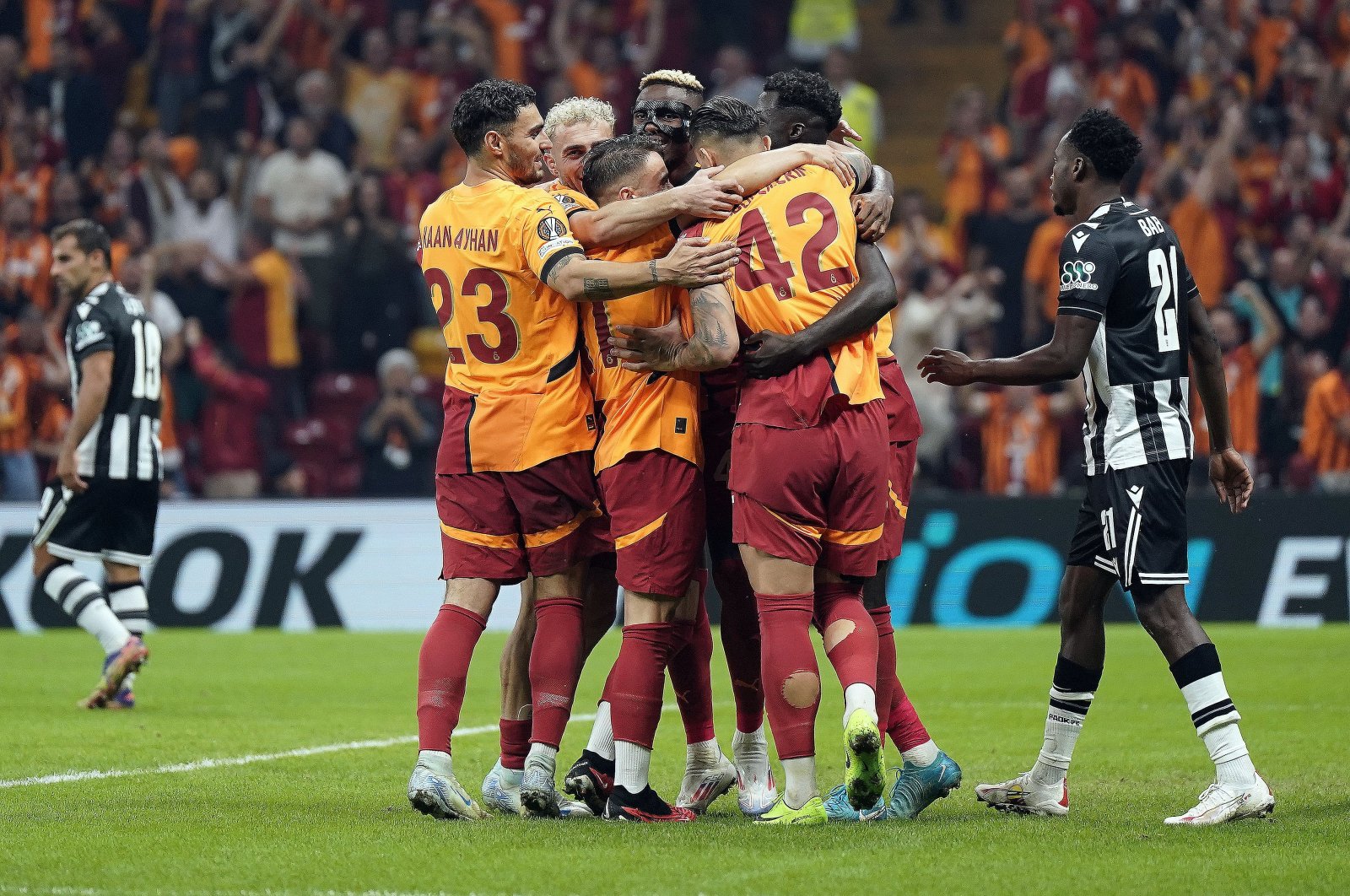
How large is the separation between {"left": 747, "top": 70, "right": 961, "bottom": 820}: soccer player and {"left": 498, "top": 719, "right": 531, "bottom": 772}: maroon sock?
42.9 inches

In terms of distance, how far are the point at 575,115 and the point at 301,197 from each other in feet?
39.5

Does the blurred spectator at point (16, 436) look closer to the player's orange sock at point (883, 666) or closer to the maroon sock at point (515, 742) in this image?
the maroon sock at point (515, 742)

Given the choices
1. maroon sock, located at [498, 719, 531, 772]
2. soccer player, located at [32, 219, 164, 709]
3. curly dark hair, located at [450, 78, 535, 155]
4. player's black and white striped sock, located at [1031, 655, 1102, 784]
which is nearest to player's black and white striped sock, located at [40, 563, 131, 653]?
soccer player, located at [32, 219, 164, 709]

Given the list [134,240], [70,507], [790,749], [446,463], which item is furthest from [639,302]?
[134,240]

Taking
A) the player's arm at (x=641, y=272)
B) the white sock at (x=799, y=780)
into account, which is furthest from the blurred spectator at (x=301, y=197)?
the white sock at (x=799, y=780)

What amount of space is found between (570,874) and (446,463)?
1.84 meters

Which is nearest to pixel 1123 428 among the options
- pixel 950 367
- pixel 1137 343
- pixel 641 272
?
pixel 1137 343

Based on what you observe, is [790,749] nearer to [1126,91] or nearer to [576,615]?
[576,615]

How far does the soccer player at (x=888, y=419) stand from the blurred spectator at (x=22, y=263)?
Result: 511 inches

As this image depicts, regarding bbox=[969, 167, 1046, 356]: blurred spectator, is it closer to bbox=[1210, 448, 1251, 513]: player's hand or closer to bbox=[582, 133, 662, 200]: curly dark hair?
bbox=[1210, 448, 1251, 513]: player's hand

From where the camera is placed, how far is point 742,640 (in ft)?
20.9

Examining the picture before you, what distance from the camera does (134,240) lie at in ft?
56.8

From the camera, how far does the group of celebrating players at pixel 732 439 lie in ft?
18.7

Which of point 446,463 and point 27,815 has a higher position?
point 446,463
